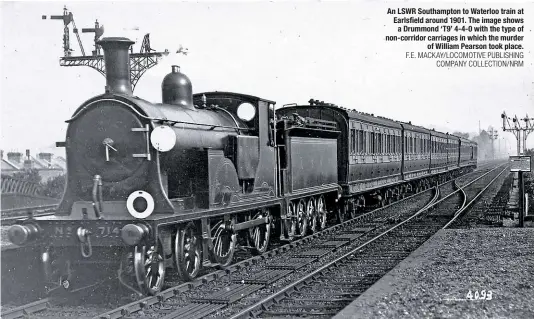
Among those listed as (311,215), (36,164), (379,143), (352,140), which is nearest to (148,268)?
(311,215)

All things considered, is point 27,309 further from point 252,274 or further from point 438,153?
point 438,153

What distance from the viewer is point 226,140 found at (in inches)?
382

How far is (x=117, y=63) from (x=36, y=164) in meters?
21.6

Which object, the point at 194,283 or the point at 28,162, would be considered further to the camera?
the point at 28,162

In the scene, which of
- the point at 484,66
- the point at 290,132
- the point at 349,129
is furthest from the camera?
the point at 349,129

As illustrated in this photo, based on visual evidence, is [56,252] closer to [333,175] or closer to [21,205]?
[333,175]

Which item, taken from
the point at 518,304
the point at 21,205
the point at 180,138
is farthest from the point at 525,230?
the point at 21,205

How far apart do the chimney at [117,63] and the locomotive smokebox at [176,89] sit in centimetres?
116

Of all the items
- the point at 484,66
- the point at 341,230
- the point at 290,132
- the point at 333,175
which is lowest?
the point at 341,230

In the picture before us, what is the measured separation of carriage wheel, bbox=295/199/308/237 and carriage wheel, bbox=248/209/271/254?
1692mm

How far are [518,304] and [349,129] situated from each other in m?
10.3

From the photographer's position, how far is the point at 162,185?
7910 millimetres

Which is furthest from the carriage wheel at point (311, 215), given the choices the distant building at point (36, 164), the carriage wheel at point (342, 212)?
the distant building at point (36, 164)

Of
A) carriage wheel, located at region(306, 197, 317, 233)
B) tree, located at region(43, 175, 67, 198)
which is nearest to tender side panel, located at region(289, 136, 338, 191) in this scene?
carriage wheel, located at region(306, 197, 317, 233)
